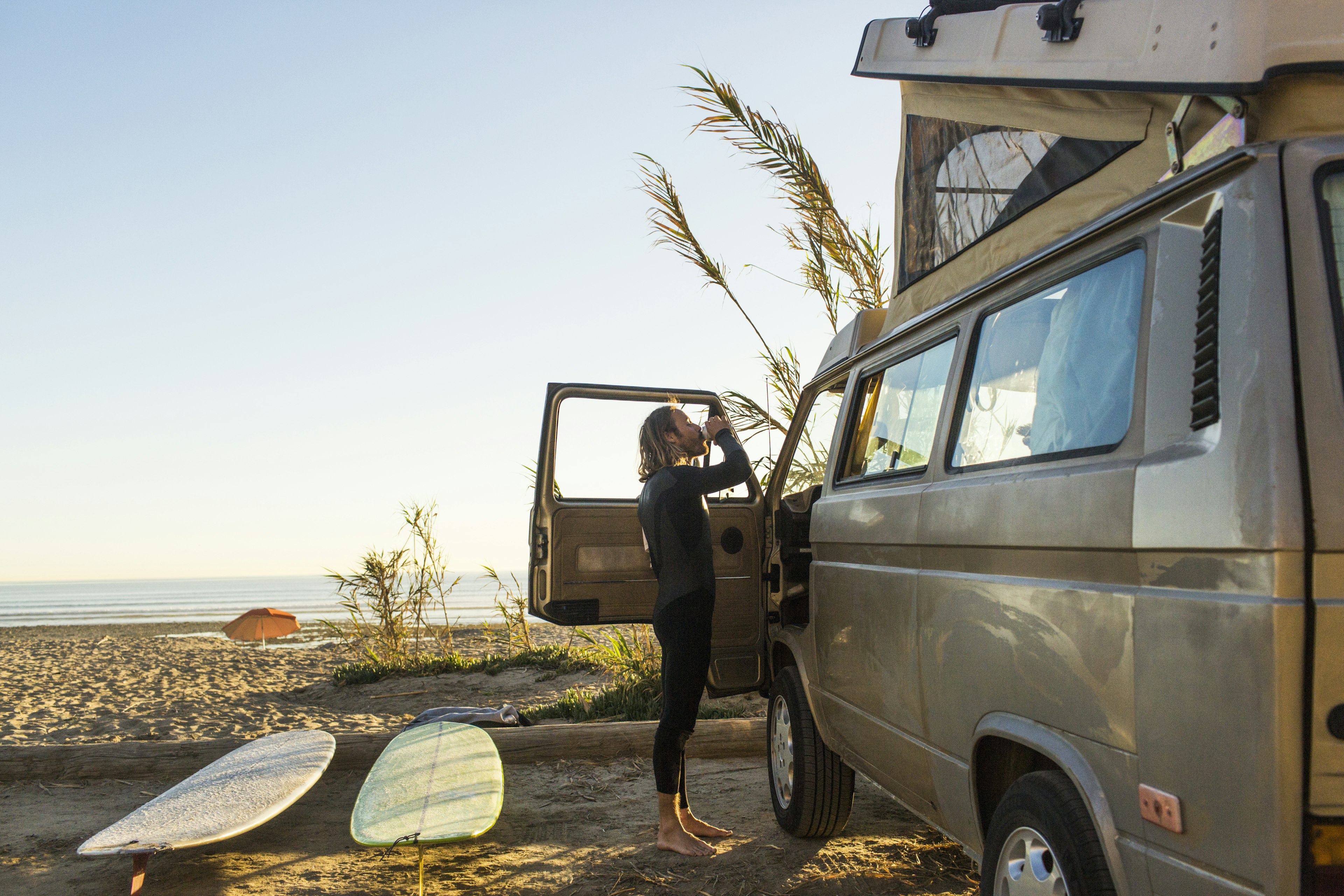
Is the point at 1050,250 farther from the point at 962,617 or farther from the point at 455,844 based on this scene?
the point at 455,844

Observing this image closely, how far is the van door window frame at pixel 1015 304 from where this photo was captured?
6.15 feet

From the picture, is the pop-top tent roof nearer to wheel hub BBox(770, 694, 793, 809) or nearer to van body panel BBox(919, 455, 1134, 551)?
van body panel BBox(919, 455, 1134, 551)

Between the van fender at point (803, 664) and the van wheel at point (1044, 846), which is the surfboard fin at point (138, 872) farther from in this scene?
the van wheel at point (1044, 846)

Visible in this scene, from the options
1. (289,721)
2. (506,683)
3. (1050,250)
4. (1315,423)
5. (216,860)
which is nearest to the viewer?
(1315,423)

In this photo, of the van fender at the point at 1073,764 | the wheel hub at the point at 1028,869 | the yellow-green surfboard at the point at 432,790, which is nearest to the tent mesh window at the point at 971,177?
the van fender at the point at 1073,764

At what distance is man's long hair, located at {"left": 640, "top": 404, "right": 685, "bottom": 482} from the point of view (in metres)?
3.92

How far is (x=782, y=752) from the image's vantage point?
161 inches

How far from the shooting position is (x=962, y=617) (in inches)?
92.1

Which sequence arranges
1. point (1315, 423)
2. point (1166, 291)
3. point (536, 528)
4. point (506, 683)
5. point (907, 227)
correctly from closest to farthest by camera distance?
point (1315, 423) → point (1166, 291) → point (907, 227) → point (536, 528) → point (506, 683)

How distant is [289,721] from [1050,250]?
24.3 ft

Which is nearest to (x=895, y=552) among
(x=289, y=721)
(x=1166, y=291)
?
(x=1166, y=291)

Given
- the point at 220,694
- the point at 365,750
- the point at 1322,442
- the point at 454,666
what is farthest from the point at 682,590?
the point at 220,694

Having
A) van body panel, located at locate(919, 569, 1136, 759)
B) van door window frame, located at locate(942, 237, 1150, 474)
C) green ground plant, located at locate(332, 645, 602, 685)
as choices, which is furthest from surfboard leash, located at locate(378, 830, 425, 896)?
green ground plant, located at locate(332, 645, 602, 685)

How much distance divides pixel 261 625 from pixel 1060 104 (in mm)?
12274
